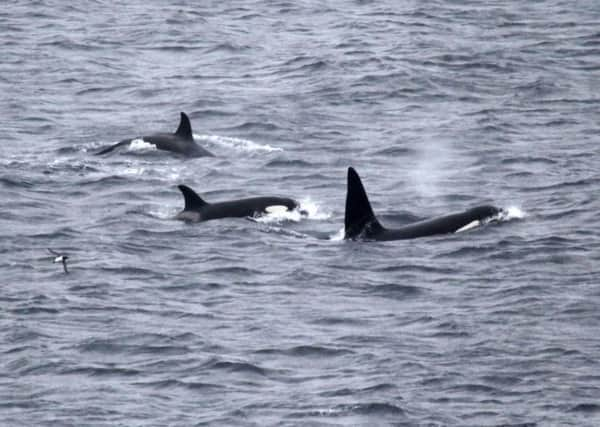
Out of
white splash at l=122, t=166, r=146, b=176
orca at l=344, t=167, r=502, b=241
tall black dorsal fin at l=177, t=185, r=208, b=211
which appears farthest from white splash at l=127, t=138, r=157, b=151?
orca at l=344, t=167, r=502, b=241

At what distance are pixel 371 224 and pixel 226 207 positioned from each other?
3042 millimetres

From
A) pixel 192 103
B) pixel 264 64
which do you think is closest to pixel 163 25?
pixel 264 64

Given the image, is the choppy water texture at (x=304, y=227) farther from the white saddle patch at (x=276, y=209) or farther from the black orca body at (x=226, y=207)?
the white saddle patch at (x=276, y=209)

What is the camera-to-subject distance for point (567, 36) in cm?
4909

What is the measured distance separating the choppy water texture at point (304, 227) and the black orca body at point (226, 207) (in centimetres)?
37

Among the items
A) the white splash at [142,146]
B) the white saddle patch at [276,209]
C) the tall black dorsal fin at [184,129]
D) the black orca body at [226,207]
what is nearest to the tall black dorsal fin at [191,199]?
the black orca body at [226,207]

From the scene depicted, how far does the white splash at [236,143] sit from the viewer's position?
1435 inches

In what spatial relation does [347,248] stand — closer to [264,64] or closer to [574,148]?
[574,148]

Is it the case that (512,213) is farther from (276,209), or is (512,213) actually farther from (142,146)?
(142,146)

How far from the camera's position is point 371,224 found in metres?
28.3

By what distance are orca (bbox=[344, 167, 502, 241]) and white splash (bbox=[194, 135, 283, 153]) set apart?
8.01 metres

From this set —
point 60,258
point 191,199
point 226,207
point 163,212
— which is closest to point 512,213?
point 226,207

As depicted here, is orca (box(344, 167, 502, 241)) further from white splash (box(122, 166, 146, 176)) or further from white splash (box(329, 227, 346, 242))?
white splash (box(122, 166, 146, 176))

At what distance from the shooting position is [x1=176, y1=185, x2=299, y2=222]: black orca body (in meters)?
29.8
